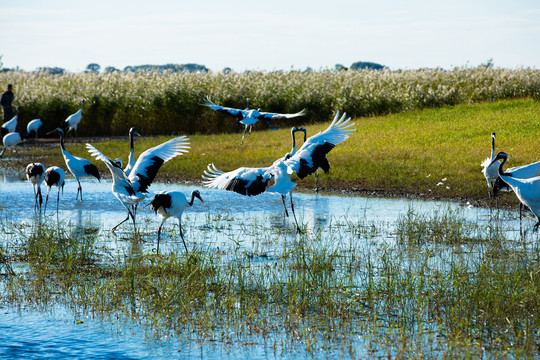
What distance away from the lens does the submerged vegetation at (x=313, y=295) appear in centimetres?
476

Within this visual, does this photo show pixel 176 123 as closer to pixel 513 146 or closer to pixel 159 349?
pixel 513 146

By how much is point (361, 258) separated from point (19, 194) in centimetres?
771

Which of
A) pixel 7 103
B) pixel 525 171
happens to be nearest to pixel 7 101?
pixel 7 103

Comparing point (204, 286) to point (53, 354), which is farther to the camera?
point (204, 286)

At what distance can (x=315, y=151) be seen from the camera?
881cm

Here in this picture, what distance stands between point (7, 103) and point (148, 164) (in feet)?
46.9

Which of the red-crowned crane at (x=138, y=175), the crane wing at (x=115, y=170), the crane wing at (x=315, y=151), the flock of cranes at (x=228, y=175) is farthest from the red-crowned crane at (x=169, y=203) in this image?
the crane wing at (x=315, y=151)

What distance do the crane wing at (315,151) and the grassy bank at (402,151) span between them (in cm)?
282

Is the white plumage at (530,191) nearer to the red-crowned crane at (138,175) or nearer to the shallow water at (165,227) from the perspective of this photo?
the shallow water at (165,227)

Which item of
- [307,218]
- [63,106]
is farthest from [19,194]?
[63,106]

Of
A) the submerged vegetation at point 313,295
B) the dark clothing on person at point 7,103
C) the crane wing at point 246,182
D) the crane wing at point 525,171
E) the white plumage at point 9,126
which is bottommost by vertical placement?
the submerged vegetation at point 313,295

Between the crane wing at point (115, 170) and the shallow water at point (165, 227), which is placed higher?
the crane wing at point (115, 170)

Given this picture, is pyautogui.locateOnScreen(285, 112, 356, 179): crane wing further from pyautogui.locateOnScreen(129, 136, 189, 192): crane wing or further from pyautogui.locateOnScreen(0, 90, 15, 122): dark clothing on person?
pyautogui.locateOnScreen(0, 90, 15, 122): dark clothing on person

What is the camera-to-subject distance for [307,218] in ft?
31.4
